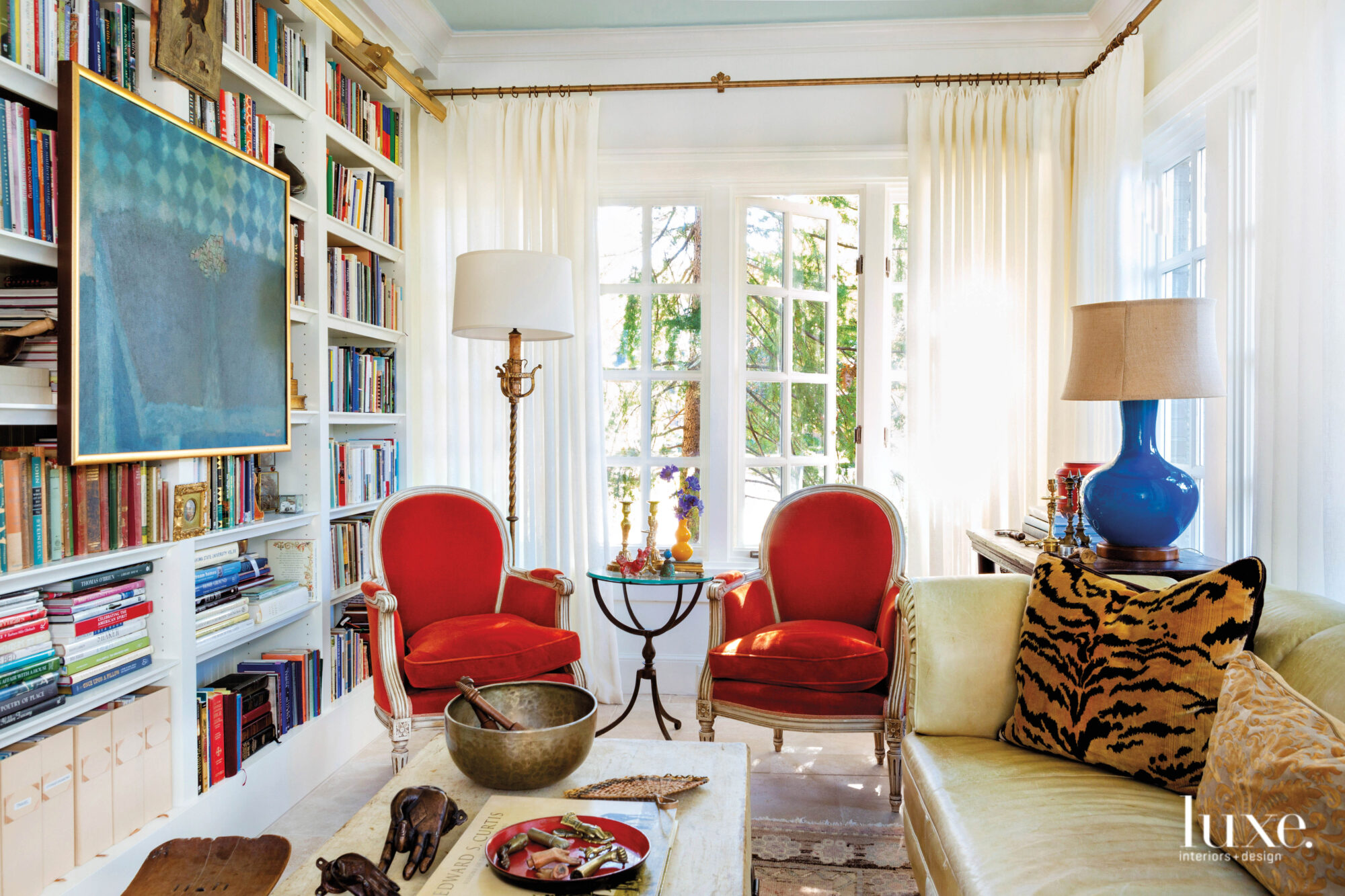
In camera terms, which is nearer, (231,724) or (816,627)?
(231,724)

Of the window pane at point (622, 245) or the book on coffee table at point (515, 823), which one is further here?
the window pane at point (622, 245)

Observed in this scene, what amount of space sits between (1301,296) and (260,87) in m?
2.96

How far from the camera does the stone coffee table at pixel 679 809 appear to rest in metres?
1.24

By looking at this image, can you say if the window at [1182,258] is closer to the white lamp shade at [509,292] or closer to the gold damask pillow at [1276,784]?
the gold damask pillow at [1276,784]

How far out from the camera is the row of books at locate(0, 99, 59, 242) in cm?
171

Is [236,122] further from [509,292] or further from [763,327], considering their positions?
[763,327]

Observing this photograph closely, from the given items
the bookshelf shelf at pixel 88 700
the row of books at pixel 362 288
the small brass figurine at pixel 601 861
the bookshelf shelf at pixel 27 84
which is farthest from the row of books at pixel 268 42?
the small brass figurine at pixel 601 861

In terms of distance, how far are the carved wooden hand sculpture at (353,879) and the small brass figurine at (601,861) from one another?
26cm

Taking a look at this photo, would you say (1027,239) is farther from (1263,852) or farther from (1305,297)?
(1263,852)

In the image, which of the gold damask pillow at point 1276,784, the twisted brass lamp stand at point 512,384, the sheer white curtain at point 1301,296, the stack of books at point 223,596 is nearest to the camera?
the gold damask pillow at point 1276,784

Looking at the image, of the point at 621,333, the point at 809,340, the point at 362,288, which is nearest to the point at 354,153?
the point at 362,288

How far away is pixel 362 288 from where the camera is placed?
330 cm

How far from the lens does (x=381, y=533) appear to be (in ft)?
9.50

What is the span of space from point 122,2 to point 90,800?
6.22 ft
